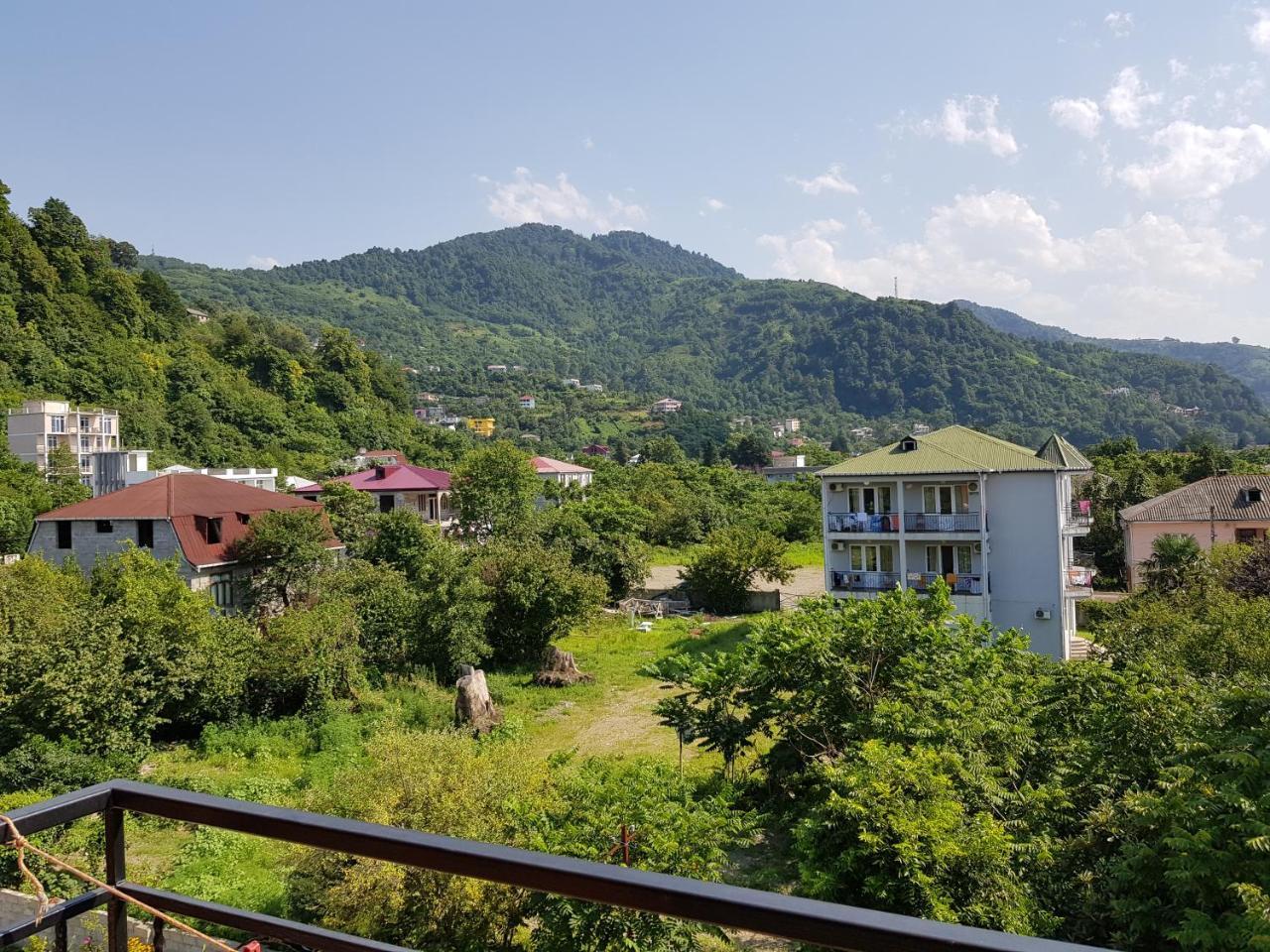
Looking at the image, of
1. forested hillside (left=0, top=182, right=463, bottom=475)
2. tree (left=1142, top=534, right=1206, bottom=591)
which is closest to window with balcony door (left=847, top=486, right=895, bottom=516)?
tree (left=1142, top=534, right=1206, bottom=591)

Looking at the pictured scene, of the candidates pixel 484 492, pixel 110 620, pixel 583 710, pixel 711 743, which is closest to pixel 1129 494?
pixel 484 492

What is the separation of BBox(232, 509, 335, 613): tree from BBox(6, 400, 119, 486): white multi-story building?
2478 centimetres

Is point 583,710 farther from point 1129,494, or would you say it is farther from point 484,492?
point 1129,494

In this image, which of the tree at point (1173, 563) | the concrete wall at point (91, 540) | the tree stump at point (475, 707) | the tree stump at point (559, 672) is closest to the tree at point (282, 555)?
the concrete wall at point (91, 540)

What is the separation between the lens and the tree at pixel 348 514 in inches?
1054

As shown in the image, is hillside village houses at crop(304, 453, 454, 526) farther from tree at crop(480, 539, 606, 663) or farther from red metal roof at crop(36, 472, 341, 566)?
tree at crop(480, 539, 606, 663)

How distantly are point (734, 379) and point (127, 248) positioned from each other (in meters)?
122

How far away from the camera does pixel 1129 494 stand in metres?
37.8

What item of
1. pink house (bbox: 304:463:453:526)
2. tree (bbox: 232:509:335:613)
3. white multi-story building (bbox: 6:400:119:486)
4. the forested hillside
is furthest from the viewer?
the forested hillside

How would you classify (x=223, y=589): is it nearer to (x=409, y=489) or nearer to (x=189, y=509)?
(x=189, y=509)

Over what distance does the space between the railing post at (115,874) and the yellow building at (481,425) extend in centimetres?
9368

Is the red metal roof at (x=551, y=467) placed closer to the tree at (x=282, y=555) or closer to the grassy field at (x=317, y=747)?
the tree at (x=282, y=555)

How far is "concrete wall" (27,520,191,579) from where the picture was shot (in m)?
20.1

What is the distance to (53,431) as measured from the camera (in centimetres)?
4284
